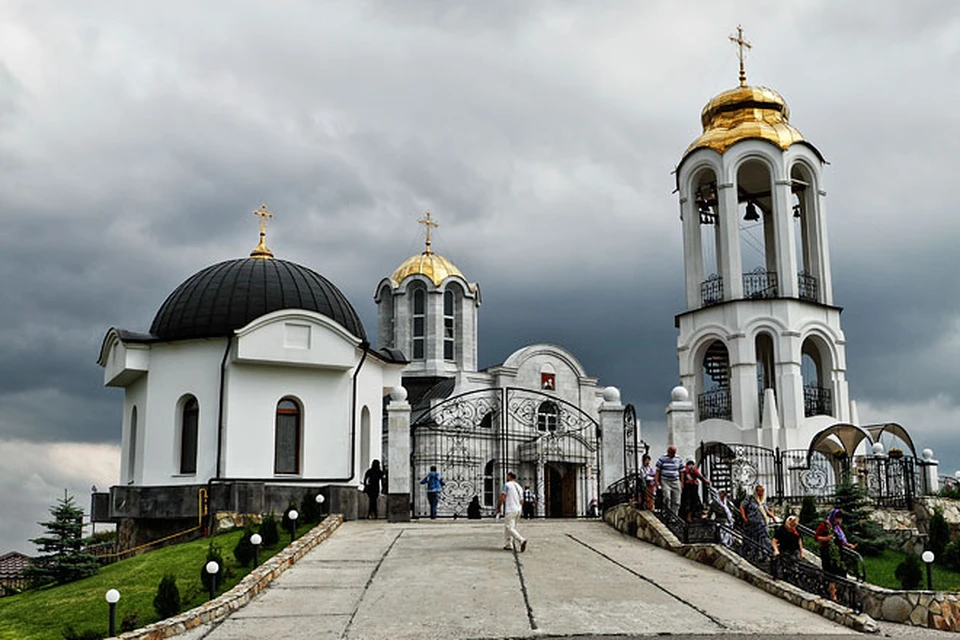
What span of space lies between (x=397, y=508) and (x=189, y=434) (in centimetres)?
526

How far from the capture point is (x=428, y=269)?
144 feet

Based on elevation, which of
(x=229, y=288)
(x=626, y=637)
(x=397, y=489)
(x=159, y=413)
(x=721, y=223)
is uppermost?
(x=721, y=223)

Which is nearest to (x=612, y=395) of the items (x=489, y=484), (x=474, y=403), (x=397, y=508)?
(x=397, y=508)

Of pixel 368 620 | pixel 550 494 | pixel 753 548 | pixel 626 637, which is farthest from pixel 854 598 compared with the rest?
pixel 550 494

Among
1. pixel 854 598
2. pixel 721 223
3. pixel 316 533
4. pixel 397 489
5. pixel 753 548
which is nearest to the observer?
pixel 854 598

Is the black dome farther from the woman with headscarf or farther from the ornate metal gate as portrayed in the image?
the woman with headscarf

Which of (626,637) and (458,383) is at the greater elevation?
(458,383)

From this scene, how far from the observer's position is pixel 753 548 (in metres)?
15.7

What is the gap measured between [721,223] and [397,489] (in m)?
16.0

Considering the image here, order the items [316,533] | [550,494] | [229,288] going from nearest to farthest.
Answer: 1. [316,533]
2. [229,288]
3. [550,494]

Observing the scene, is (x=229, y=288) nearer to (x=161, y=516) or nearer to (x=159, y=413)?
(x=159, y=413)

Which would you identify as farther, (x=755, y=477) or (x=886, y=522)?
(x=755, y=477)

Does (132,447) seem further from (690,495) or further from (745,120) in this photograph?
(745,120)

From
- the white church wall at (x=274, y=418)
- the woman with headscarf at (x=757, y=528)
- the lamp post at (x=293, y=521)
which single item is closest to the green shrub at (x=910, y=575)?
the woman with headscarf at (x=757, y=528)
